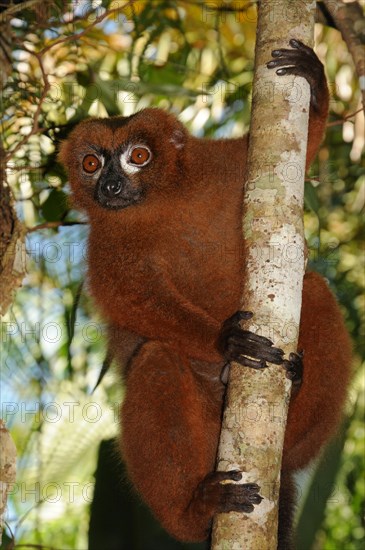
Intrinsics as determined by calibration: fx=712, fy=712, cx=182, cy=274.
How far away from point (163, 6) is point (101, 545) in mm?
4494

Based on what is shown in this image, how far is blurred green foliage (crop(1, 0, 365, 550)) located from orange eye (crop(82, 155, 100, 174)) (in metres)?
0.39

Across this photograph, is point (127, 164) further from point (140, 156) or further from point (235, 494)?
point (235, 494)

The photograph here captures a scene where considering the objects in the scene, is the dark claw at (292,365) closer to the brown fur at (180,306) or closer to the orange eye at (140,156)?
the brown fur at (180,306)

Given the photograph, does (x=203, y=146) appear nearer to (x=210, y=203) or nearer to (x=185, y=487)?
(x=210, y=203)

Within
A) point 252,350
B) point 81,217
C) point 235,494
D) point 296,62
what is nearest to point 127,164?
point 81,217

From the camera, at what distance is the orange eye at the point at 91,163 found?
195 inches

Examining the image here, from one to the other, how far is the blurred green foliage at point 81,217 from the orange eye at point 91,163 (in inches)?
15.4

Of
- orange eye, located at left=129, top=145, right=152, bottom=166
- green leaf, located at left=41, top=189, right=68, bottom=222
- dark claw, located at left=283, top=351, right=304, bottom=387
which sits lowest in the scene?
dark claw, located at left=283, top=351, right=304, bottom=387

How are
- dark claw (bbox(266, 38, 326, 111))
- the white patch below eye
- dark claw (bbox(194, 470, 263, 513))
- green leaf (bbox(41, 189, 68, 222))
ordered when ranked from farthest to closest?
green leaf (bbox(41, 189, 68, 222)) < the white patch below eye < dark claw (bbox(266, 38, 326, 111)) < dark claw (bbox(194, 470, 263, 513))

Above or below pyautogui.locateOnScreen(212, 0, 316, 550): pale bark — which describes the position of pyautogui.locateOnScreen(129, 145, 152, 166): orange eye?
above

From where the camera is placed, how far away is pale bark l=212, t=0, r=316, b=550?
287 cm

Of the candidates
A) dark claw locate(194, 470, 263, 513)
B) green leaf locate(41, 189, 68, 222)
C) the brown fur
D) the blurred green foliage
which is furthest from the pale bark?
green leaf locate(41, 189, 68, 222)

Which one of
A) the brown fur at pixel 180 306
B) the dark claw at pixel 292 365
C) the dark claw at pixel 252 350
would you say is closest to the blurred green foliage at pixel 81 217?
the brown fur at pixel 180 306

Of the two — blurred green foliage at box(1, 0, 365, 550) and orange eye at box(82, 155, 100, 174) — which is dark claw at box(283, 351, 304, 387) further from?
orange eye at box(82, 155, 100, 174)
